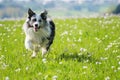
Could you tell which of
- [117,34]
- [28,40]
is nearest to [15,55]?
[28,40]

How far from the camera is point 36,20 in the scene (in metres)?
12.8

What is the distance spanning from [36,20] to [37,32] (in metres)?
0.76

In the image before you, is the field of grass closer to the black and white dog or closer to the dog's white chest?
the black and white dog

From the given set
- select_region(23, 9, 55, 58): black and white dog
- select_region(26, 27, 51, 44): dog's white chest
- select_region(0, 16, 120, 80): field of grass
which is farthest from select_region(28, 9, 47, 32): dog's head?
select_region(0, 16, 120, 80): field of grass

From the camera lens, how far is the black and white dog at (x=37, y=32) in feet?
42.4

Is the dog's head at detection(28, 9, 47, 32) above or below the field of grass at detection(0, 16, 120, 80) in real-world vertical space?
above

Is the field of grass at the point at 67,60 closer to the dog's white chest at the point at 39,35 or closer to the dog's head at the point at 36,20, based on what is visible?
the dog's white chest at the point at 39,35

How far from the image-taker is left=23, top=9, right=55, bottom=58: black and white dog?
12914 mm

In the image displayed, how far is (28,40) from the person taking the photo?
13.5 meters

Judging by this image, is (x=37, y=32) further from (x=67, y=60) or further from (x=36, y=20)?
(x=67, y=60)

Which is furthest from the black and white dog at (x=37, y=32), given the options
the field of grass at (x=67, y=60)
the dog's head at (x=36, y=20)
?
the field of grass at (x=67, y=60)

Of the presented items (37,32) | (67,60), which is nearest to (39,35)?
(37,32)

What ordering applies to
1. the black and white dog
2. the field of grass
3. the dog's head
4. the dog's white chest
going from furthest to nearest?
the dog's white chest < the black and white dog < the dog's head < the field of grass

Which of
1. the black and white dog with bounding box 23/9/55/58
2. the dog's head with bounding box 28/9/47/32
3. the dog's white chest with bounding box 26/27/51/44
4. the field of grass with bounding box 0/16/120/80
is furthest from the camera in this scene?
the dog's white chest with bounding box 26/27/51/44
